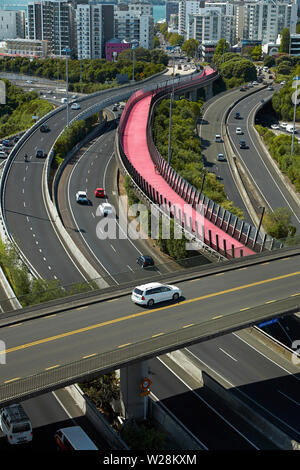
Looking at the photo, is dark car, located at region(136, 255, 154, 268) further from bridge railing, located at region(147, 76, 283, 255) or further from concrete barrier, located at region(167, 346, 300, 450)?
concrete barrier, located at region(167, 346, 300, 450)

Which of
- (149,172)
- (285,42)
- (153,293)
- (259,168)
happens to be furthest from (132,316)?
(285,42)

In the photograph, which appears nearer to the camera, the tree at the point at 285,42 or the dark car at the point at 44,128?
the dark car at the point at 44,128

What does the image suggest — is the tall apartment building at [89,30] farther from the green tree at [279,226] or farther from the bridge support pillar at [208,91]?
the green tree at [279,226]

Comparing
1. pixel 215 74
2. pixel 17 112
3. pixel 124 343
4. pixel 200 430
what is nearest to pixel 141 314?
pixel 124 343

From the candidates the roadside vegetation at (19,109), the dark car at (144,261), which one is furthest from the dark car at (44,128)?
the dark car at (144,261)

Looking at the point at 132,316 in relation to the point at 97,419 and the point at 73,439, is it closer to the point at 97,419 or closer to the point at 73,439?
the point at 97,419
